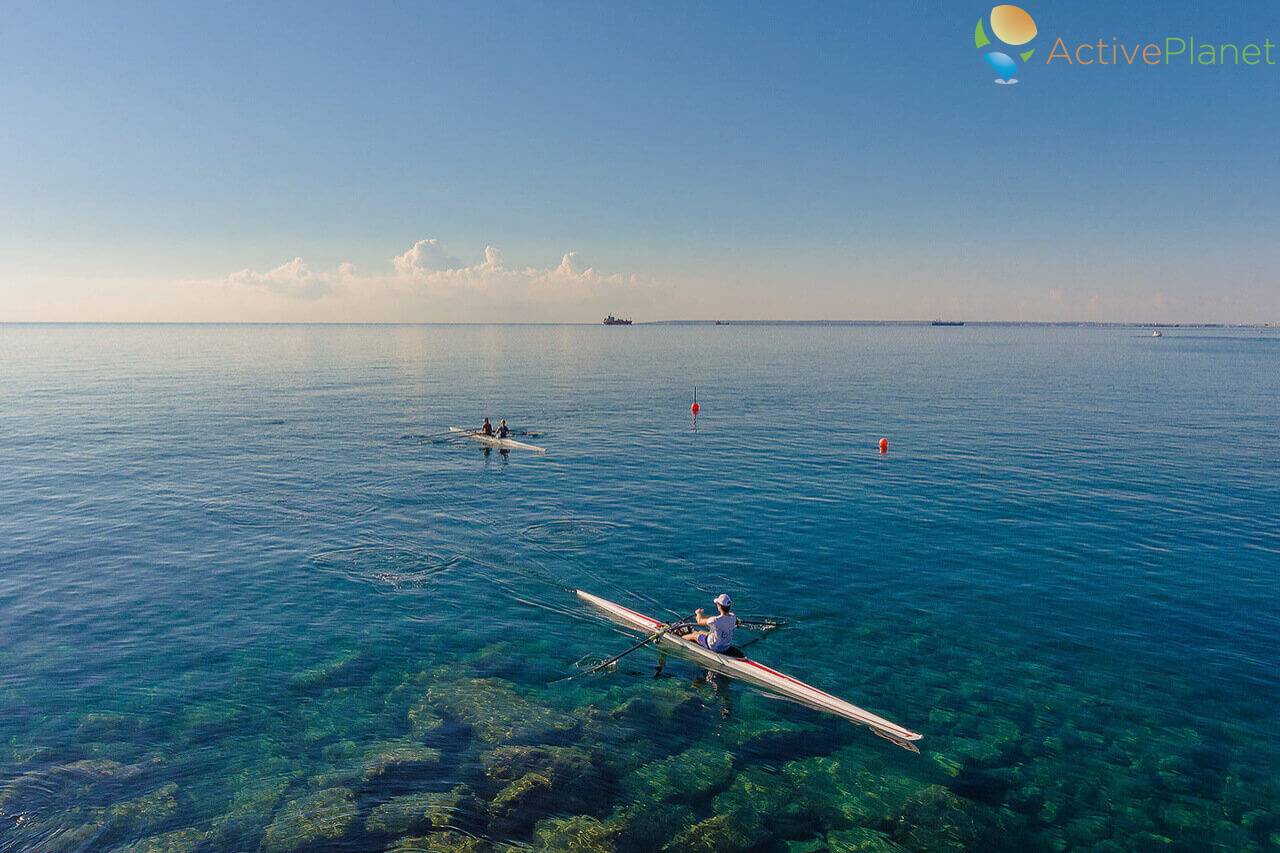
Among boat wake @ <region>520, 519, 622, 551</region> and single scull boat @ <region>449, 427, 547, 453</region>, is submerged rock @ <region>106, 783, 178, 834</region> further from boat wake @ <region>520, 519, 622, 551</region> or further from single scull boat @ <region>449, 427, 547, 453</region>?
single scull boat @ <region>449, 427, 547, 453</region>

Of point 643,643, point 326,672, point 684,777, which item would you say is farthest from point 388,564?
point 684,777

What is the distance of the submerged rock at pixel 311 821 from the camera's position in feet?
54.4

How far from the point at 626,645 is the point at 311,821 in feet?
39.9

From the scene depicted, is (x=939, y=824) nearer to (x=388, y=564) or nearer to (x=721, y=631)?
(x=721, y=631)

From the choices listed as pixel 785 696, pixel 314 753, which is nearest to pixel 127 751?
pixel 314 753

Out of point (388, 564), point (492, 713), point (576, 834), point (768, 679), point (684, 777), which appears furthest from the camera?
point (388, 564)

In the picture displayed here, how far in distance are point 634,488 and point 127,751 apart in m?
32.9

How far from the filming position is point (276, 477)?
51.7m

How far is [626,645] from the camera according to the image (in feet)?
86.9

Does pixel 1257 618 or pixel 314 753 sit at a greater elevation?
pixel 1257 618

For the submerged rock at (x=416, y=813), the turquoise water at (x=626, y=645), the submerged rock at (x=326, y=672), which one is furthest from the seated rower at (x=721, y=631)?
the submerged rock at (x=326, y=672)

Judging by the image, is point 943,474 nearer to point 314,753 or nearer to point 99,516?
point 314,753

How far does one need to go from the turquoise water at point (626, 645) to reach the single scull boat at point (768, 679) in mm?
421

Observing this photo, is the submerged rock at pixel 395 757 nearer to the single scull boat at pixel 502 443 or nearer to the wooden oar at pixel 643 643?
the wooden oar at pixel 643 643
